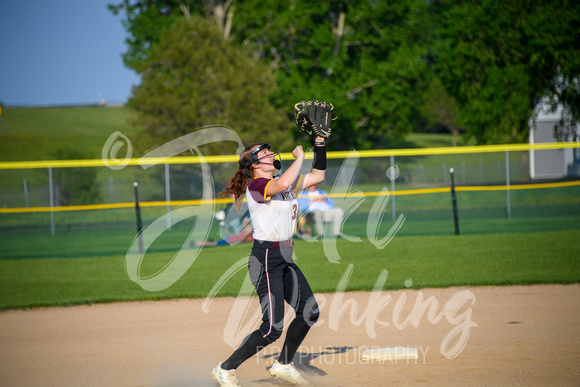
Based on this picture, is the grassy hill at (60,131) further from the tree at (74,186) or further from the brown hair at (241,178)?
the brown hair at (241,178)

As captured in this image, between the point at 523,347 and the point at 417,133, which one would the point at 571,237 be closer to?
the point at 523,347

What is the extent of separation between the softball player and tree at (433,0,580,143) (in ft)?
50.7

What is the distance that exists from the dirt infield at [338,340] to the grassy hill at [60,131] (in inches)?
1642

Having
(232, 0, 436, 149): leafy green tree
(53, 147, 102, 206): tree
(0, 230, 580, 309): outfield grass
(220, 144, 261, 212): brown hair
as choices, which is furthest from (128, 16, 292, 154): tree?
(220, 144, 261, 212): brown hair

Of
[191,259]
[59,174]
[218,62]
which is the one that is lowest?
[191,259]

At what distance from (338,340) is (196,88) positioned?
1957 cm

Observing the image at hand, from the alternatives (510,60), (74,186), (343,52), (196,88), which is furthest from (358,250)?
(343,52)

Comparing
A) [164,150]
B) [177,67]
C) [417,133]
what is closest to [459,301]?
[164,150]

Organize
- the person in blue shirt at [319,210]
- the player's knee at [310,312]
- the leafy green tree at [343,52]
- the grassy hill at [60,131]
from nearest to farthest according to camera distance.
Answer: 1. the player's knee at [310,312]
2. the person in blue shirt at [319,210]
3. the leafy green tree at [343,52]
4. the grassy hill at [60,131]

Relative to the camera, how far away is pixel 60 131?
66625mm

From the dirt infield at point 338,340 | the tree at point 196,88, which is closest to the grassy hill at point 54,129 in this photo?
the tree at point 196,88

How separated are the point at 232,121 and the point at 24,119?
189 ft

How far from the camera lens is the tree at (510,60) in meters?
16.8

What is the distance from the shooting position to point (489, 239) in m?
12.6
